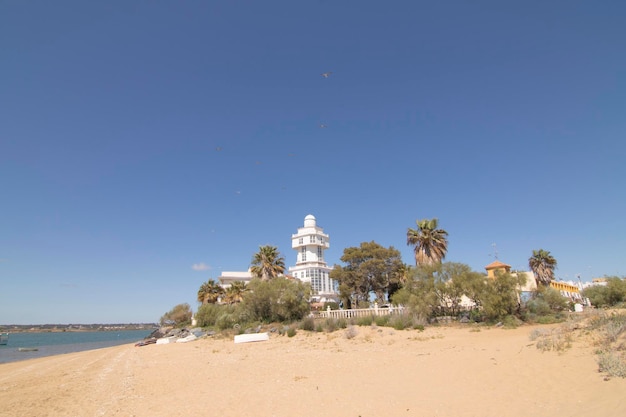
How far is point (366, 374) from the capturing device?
9.95m

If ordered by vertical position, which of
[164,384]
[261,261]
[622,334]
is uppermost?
[261,261]

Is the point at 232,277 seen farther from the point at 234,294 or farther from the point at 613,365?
the point at 613,365

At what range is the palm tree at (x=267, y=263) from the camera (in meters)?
41.0

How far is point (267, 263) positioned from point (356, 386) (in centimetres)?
3304

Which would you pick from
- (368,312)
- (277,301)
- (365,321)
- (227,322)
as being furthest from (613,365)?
(227,322)

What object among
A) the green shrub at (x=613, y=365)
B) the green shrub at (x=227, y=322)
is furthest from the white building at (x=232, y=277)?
the green shrub at (x=613, y=365)

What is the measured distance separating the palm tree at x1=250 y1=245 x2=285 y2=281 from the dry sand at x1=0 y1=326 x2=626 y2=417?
86.0ft

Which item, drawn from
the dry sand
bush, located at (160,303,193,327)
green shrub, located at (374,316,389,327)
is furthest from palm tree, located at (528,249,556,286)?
bush, located at (160,303,193,327)

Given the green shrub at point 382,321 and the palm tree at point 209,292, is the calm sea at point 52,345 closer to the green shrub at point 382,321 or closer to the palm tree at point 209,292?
the palm tree at point 209,292

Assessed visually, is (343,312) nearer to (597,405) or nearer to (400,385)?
(400,385)

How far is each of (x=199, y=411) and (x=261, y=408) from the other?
4.39ft

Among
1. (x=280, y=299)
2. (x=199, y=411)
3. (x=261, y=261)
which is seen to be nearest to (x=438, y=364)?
(x=199, y=411)

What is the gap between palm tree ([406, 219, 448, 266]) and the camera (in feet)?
102

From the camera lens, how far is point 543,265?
146 ft
